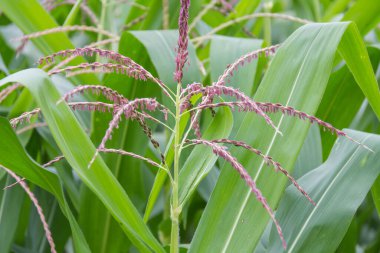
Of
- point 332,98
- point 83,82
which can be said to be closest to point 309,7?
point 332,98

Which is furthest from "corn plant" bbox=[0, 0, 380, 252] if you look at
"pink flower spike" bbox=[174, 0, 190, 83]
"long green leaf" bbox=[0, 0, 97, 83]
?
"long green leaf" bbox=[0, 0, 97, 83]

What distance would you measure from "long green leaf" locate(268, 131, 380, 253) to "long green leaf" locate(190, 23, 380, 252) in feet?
0.36

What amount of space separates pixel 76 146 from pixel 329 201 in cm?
48

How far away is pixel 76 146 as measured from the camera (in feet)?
3.04

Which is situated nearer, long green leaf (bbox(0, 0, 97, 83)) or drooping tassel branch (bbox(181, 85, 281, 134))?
drooping tassel branch (bbox(181, 85, 281, 134))

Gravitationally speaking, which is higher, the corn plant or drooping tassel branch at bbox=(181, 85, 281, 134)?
drooping tassel branch at bbox=(181, 85, 281, 134)

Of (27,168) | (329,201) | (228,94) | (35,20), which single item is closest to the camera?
(228,94)

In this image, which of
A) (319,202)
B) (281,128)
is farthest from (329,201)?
(281,128)

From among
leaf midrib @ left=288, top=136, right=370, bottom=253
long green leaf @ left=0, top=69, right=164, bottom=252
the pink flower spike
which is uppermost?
the pink flower spike

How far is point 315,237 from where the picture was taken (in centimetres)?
115

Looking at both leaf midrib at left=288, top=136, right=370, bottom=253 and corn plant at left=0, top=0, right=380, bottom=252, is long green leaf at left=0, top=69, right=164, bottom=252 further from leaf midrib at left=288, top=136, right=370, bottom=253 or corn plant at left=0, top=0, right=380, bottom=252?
leaf midrib at left=288, top=136, right=370, bottom=253

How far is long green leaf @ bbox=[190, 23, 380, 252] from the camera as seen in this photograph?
1032 mm

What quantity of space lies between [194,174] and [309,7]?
63.7 inches

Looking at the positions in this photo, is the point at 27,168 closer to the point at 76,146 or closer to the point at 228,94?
the point at 76,146
